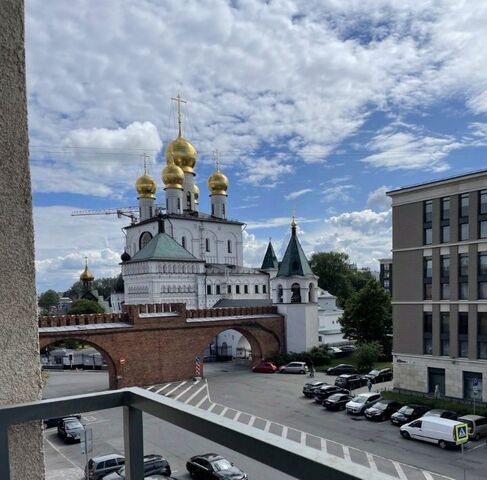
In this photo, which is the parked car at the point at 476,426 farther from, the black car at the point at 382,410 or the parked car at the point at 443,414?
the black car at the point at 382,410

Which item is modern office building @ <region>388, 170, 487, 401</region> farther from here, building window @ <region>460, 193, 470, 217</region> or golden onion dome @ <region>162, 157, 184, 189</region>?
golden onion dome @ <region>162, 157, 184, 189</region>

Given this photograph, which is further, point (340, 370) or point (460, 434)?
point (340, 370)

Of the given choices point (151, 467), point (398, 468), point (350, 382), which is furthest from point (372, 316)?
point (151, 467)

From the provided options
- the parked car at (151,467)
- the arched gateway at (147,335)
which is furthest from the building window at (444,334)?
the parked car at (151,467)

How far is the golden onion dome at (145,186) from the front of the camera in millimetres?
45969

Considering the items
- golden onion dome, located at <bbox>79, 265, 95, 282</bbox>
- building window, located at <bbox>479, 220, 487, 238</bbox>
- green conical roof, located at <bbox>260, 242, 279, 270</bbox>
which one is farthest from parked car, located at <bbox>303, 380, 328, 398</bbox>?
golden onion dome, located at <bbox>79, 265, 95, 282</bbox>

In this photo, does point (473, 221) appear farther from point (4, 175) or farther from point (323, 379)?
point (4, 175)

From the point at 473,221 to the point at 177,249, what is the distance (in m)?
22.5

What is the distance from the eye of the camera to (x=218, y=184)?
4681 centimetres

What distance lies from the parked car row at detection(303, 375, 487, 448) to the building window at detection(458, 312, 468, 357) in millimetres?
3567

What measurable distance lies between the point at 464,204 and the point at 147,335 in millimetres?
17554

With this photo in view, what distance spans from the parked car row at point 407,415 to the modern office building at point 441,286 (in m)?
2.26

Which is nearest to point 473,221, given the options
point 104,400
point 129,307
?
point 129,307

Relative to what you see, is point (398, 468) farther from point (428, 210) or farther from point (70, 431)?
point (428, 210)
